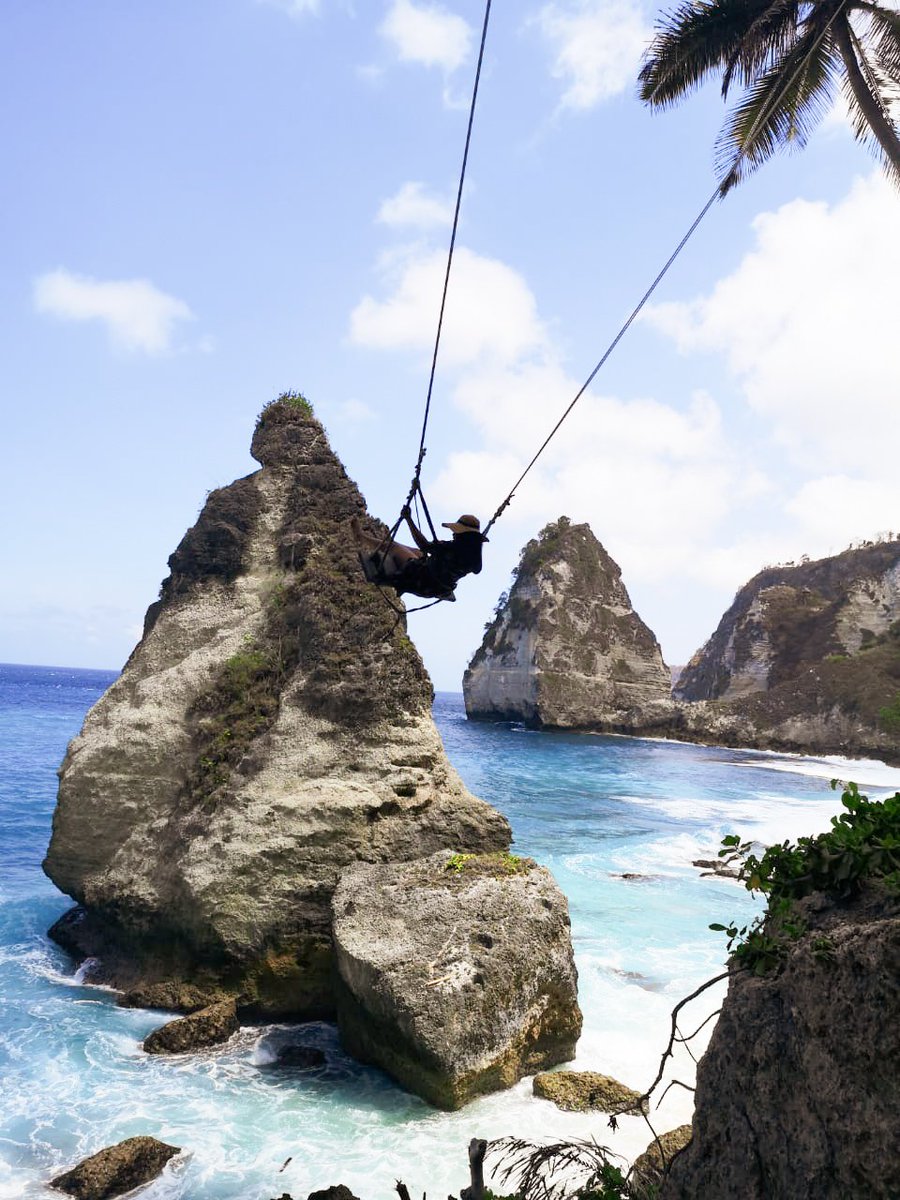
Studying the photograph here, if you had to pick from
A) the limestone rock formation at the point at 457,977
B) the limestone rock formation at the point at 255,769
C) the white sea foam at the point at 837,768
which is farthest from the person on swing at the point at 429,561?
the white sea foam at the point at 837,768

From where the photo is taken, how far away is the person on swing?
8336 mm

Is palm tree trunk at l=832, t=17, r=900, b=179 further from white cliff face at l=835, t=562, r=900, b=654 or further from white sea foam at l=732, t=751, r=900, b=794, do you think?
white cliff face at l=835, t=562, r=900, b=654

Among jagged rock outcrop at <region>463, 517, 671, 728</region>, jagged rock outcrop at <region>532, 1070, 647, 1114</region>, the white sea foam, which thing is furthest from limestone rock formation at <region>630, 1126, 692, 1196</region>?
jagged rock outcrop at <region>463, 517, 671, 728</region>

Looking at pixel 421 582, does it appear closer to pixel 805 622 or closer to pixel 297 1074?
pixel 297 1074

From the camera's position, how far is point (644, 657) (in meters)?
70.2

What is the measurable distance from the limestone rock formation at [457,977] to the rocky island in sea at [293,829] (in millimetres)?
29

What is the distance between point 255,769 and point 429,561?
5461mm

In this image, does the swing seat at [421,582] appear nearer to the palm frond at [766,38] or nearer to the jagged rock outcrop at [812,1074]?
the jagged rock outcrop at [812,1074]

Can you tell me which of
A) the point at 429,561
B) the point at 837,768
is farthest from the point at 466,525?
the point at 837,768

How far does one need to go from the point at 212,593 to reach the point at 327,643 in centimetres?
318

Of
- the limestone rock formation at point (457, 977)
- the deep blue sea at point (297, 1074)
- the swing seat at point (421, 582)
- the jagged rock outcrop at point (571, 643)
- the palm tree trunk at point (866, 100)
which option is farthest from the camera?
Answer: the jagged rock outcrop at point (571, 643)

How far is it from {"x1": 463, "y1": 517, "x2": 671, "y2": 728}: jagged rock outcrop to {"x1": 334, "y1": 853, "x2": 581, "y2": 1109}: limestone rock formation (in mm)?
56829

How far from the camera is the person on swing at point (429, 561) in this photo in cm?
834

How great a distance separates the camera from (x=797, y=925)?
386 cm
